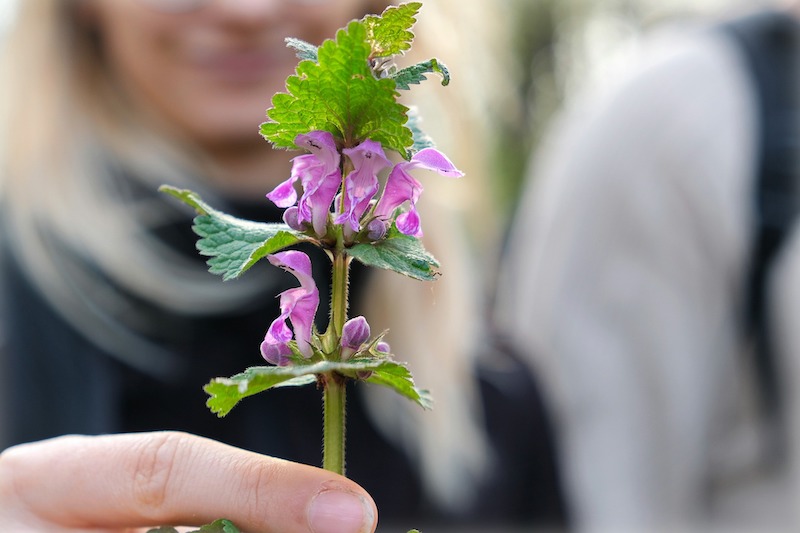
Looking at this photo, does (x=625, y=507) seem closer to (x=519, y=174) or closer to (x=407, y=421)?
(x=407, y=421)

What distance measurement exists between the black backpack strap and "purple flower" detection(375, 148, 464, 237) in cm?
223

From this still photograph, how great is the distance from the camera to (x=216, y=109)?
106 inches

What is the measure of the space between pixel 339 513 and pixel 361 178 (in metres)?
0.30

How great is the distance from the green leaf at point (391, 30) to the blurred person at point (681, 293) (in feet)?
7.07

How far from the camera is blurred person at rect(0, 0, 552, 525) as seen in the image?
8.59ft

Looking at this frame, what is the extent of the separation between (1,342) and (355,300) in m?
1.17

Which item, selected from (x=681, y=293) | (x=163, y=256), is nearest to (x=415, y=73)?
(x=163, y=256)

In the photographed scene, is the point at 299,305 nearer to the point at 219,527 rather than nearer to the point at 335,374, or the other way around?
the point at 335,374

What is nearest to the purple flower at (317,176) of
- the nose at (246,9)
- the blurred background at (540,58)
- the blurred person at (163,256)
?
the blurred person at (163,256)

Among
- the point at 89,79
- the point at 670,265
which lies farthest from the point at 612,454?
the point at 89,79

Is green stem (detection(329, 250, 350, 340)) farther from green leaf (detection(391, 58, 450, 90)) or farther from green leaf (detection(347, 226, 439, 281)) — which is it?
green leaf (detection(391, 58, 450, 90))

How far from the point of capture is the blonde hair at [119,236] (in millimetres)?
2674

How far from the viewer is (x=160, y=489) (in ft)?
2.91

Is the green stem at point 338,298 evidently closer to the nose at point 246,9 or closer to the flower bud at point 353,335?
the flower bud at point 353,335
